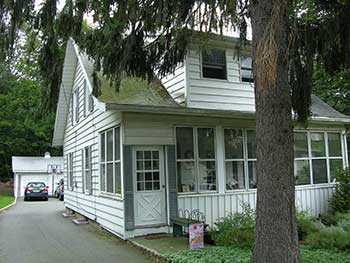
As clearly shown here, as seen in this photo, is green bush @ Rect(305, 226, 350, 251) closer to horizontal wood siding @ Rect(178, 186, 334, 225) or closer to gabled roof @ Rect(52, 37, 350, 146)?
gabled roof @ Rect(52, 37, 350, 146)

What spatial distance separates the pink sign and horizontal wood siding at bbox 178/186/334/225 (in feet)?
7.08

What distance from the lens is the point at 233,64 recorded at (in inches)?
457

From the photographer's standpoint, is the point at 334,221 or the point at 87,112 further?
the point at 87,112

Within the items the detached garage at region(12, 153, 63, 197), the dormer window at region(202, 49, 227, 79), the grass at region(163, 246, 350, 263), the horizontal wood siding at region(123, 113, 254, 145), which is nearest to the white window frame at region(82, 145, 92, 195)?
the horizontal wood siding at region(123, 113, 254, 145)

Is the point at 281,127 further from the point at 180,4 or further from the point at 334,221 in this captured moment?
the point at 334,221

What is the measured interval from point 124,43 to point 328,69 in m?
3.65

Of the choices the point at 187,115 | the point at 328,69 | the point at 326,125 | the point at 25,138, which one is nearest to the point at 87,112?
the point at 187,115

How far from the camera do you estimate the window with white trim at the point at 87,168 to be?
13.3m

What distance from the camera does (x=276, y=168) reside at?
16.6ft

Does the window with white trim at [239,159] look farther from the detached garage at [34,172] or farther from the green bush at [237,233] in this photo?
the detached garage at [34,172]

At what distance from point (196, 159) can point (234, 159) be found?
4.16 ft

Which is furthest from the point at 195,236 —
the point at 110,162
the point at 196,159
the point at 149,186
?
the point at 110,162

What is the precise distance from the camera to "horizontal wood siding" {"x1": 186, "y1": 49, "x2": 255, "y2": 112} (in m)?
10.7

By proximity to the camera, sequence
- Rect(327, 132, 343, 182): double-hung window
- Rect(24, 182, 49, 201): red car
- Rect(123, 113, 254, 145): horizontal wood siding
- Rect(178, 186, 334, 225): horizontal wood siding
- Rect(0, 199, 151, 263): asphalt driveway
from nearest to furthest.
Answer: Rect(0, 199, 151, 263): asphalt driveway, Rect(123, 113, 254, 145): horizontal wood siding, Rect(178, 186, 334, 225): horizontal wood siding, Rect(327, 132, 343, 182): double-hung window, Rect(24, 182, 49, 201): red car
